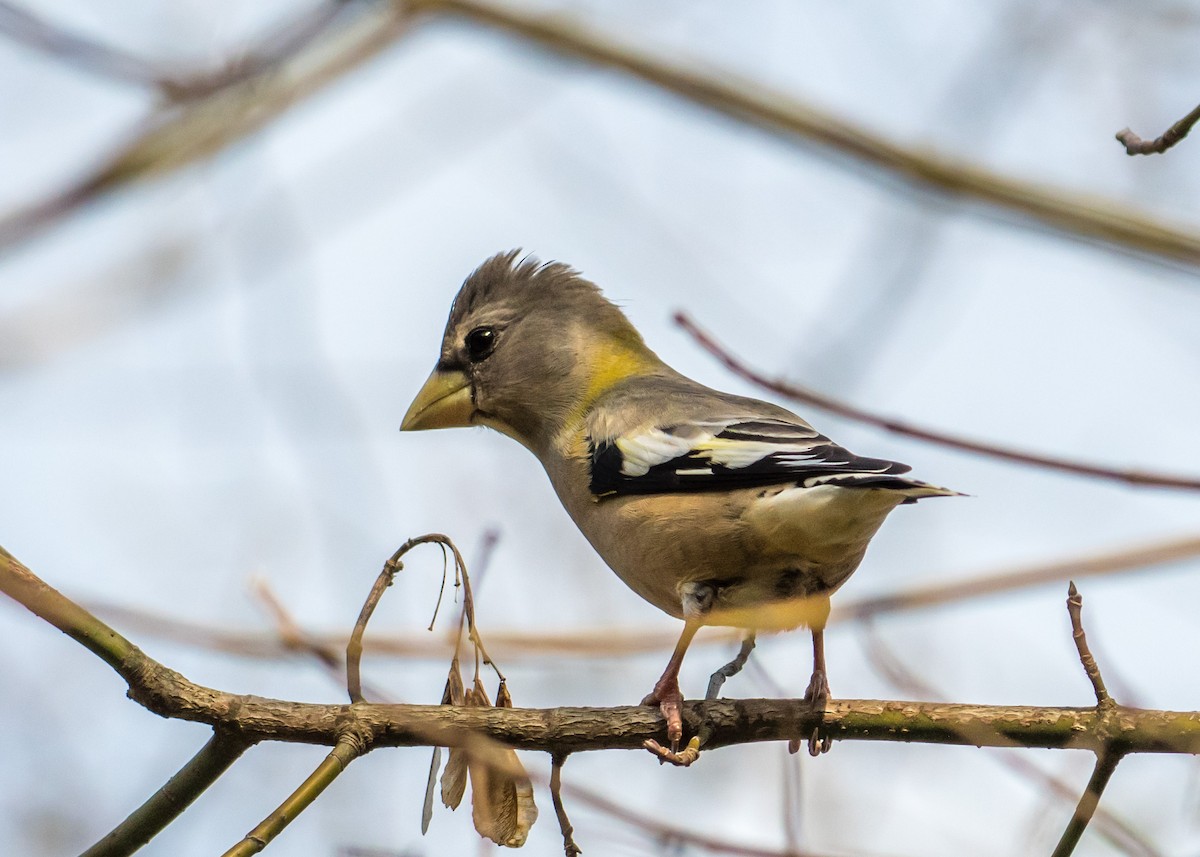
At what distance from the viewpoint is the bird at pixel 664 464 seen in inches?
164

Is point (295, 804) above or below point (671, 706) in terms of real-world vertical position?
below

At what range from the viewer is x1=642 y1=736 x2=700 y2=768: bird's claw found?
11.5 ft

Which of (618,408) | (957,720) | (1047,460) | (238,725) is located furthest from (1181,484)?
(618,408)

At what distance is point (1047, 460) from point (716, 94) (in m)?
2.72

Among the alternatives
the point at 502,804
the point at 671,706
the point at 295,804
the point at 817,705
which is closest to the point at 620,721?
the point at 671,706

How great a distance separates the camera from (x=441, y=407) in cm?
589

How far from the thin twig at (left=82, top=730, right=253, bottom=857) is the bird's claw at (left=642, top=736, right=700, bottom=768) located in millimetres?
1186

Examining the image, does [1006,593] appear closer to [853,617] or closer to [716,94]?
[853,617]

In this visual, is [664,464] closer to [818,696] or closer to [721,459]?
[721,459]

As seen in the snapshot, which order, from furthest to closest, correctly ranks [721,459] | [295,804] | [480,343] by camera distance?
[480,343] < [721,459] < [295,804]

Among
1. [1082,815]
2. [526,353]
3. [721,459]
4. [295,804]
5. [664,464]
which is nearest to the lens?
[295,804]

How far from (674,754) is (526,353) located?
2780 millimetres

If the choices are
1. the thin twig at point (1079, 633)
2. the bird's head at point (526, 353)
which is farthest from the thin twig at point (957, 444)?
the bird's head at point (526, 353)

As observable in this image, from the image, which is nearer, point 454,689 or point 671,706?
point 454,689
